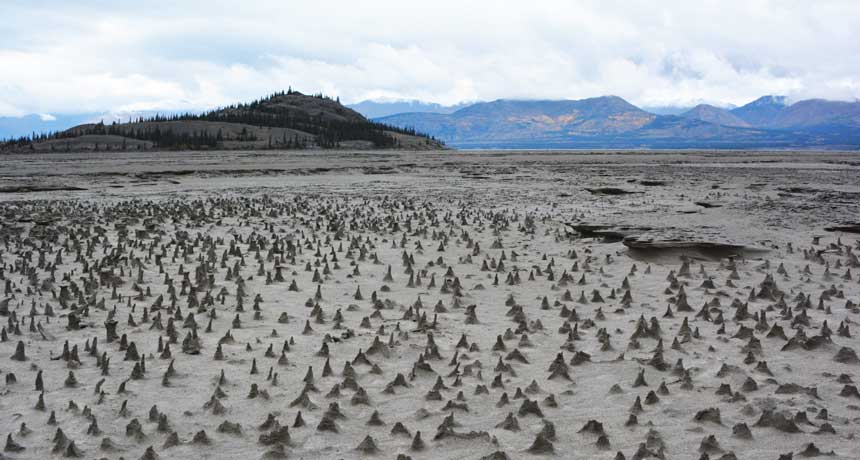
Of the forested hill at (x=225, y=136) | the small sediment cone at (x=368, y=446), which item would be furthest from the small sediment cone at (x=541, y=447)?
the forested hill at (x=225, y=136)

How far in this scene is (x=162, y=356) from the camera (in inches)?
264

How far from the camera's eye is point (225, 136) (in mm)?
125500

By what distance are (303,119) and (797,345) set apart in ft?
547

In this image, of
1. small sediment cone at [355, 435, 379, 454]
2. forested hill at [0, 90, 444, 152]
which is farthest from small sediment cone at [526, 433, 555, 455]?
forested hill at [0, 90, 444, 152]

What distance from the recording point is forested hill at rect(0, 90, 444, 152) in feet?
350

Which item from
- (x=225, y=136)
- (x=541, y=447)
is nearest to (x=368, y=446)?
(x=541, y=447)

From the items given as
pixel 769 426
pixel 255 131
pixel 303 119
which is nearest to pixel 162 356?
pixel 769 426

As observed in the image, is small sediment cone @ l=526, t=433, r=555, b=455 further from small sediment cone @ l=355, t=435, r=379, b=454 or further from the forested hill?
the forested hill

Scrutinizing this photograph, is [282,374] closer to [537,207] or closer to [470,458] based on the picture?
[470,458]

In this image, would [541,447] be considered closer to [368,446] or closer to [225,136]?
[368,446]

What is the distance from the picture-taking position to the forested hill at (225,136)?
106688 mm

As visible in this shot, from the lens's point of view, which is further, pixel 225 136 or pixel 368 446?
pixel 225 136

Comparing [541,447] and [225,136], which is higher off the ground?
[225,136]

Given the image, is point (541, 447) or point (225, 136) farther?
point (225, 136)
